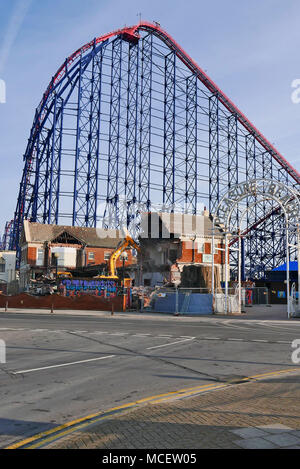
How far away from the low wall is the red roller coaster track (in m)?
27.8

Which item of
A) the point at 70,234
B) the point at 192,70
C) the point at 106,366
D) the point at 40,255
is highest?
the point at 192,70

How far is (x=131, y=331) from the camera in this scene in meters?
17.6

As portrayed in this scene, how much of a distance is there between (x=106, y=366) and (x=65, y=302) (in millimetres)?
25125

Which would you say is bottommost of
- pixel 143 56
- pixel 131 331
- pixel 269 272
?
pixel 131 331

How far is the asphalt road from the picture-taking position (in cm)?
633

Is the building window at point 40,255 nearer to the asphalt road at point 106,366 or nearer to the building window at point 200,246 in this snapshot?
the building window at point 200,246

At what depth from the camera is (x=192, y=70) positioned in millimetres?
54312

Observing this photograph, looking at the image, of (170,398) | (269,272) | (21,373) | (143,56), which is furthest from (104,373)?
(143,56)

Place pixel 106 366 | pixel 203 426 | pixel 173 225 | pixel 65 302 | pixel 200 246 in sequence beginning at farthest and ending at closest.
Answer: pixel 173 225
pixel 200 246
pixel 65 302
pixel 106 366
pixel 203 426

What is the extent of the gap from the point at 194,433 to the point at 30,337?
11.5 meters

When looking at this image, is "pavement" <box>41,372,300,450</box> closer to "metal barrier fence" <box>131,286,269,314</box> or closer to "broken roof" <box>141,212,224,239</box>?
"metal barrier fence" <box>131,286,269,314</box>

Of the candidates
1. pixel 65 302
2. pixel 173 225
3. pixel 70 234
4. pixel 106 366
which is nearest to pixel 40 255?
pixel 70 234

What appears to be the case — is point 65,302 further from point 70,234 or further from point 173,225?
point 70,234
